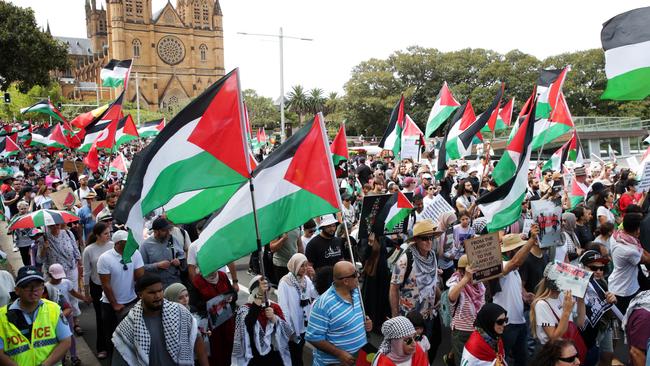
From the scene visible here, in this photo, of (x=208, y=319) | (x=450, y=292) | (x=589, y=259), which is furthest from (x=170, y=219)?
(x=589, y=259)

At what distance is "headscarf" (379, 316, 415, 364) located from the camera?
3.76 metres

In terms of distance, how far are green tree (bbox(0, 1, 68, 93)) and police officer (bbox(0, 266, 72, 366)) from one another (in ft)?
86.0

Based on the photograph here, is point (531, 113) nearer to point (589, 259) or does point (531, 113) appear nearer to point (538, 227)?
point (538, 227)

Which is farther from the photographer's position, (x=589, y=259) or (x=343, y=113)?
(x=343, y=113)

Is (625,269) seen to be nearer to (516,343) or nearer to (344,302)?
(516,343)

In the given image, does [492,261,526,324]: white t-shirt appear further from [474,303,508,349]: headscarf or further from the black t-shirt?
the black t-shirt

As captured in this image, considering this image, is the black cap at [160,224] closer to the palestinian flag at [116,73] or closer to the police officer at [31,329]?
the police officer at [31,329]

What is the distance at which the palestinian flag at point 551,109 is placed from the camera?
1151cm

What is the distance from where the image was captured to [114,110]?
46.0 ft

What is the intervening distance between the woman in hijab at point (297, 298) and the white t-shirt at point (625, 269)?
2989 millimetres

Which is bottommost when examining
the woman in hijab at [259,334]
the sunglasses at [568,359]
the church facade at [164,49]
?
the woman in hijab at [259,334]

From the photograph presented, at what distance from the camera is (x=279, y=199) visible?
4973mm

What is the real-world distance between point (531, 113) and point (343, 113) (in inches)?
2060

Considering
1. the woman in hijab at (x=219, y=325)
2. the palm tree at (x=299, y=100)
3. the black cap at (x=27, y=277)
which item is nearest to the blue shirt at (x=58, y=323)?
the black cap at (x=27, y=277)
